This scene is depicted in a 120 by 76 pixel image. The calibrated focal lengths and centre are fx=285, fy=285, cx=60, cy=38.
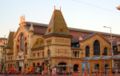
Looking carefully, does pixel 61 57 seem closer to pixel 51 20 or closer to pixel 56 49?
pixel 56 49

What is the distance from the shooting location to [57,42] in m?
77.4

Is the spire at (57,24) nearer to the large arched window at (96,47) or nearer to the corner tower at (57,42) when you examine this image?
the corner tower at (57,42)

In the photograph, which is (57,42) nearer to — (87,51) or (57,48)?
(57,48)

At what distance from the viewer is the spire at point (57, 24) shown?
257 ft

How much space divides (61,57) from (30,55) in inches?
557

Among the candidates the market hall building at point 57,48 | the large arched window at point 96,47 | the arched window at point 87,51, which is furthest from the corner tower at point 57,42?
the large arched window at point 96,47

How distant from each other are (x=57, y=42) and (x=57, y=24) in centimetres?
537

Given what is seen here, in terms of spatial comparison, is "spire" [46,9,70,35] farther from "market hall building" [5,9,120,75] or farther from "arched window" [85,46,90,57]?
"arched window" [85,46,90,57]

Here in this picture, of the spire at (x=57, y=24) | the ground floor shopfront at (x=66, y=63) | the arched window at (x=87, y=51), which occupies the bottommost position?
the ground floor shopfront at (x=66, y=63)

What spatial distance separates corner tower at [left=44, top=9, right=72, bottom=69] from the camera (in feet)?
251

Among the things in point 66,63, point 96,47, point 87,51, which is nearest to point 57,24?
point 66,63

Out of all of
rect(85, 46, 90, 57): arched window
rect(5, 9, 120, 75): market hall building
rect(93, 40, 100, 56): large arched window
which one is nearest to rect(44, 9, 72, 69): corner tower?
rect(5, 9, 120, 75): market hall building

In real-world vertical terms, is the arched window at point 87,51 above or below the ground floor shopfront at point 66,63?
above

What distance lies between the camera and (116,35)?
110 metres
